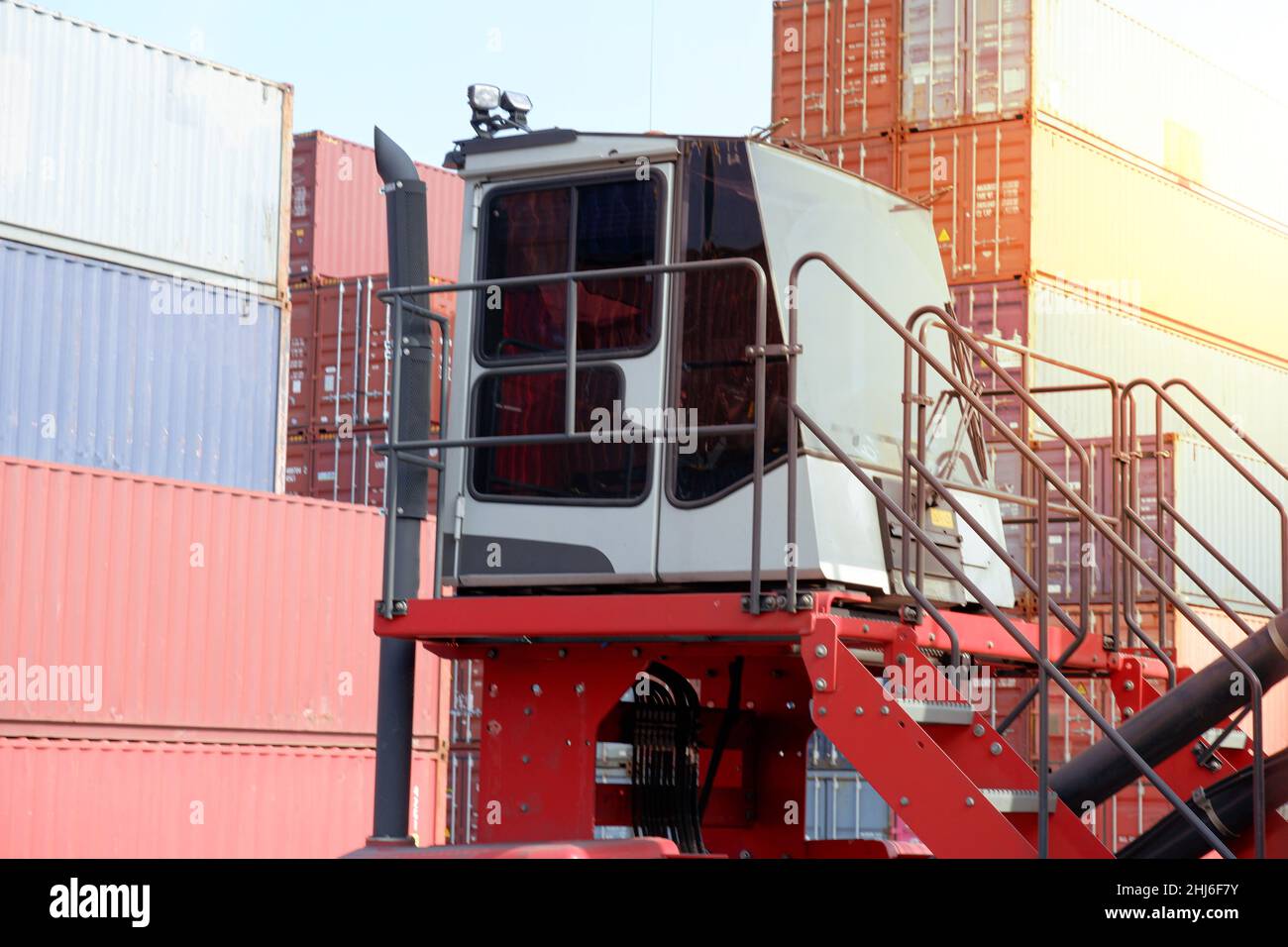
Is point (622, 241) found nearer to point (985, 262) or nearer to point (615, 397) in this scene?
Answer: point (615, 397)

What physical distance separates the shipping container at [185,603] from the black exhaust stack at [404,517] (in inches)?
289

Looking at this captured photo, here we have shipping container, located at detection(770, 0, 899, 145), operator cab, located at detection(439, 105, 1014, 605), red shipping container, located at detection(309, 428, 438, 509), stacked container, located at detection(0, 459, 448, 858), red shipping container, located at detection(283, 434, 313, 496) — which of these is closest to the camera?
operator cab, located at detection(439, 105, 1014, 605)

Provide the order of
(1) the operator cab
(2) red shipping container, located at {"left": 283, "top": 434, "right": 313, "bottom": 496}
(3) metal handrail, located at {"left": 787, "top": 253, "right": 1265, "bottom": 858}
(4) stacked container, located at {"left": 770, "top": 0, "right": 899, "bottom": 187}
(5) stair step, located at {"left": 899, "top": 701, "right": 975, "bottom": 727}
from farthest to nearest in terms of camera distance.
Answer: (2) red shipping container, located at {"left": 283, "top": 434, "right": 313, "bottom": 496} → (4) stacked container, located at {"left": 770, "top": 0, "right": 899, "bottom": 187} → (1) the operator cab → (5) stair step, located at {"left": 899, "top": 701, "right": 975, "bottom": 727} → (3) metal handrail, located at {"left": 787, "top": 253, "right": 1265, "bottom": 858}

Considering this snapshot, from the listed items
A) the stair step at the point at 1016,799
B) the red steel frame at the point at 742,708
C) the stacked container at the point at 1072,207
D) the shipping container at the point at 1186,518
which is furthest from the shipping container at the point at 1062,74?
the stair step at the point at 1016,799

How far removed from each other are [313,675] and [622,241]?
34.3ft

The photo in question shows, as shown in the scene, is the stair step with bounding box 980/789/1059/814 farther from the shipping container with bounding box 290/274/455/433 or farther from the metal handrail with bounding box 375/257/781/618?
the shipping container with bounding box 290/274/455/433

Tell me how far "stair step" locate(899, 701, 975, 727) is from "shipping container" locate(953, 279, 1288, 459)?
11.4 m

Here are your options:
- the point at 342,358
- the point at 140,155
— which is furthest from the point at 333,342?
the point at 140,155

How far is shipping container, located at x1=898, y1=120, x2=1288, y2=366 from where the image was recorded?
19984 mm

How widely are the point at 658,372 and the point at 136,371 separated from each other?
11.6 m

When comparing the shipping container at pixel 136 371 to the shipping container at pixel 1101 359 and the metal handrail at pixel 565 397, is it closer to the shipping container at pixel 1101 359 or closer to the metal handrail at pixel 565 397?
the shipping container at pixel 1101 359

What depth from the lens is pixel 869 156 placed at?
829 inches

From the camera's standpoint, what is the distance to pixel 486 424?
7.31 metres

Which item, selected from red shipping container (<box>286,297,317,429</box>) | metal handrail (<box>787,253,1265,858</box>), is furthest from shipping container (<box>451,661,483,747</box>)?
metal handrail (<box>787,253,1265,858</box>)
